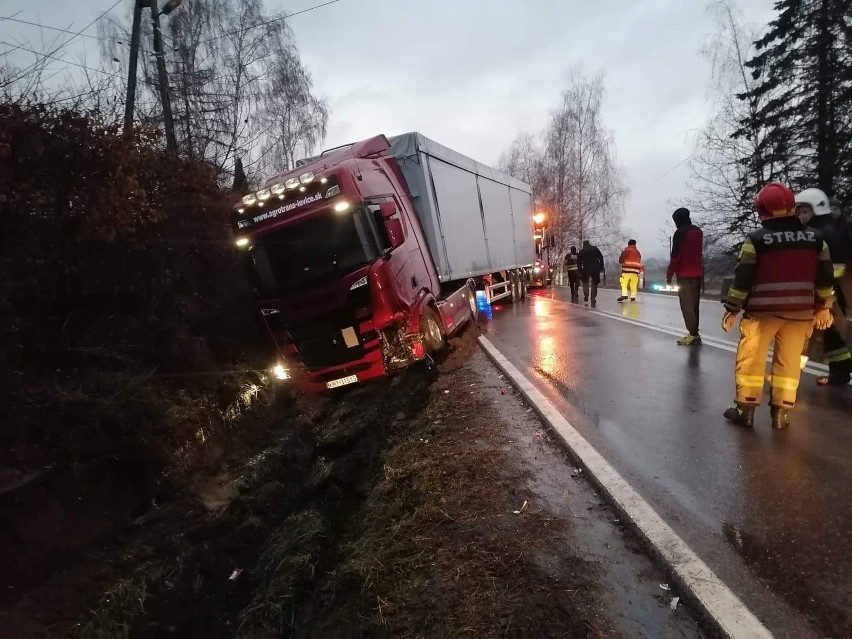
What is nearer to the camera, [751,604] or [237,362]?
[751,604]

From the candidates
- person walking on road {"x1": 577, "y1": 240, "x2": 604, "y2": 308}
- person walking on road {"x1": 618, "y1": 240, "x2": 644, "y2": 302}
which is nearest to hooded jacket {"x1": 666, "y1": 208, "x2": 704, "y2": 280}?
person walking on road {"x1": 577, "y1": 240, "x2": 604, "y2": 308}

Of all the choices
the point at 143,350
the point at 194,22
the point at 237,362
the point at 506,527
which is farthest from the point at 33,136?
the point at 194,22

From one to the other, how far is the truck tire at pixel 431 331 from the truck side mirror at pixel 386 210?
1553 millimetres

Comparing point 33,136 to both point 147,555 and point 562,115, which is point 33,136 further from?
point 562,115

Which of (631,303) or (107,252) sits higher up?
(107,252)

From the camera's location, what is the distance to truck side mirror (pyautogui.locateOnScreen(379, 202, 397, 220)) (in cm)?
734

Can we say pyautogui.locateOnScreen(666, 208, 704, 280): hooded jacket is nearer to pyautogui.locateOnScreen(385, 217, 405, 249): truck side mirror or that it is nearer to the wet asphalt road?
the wet asphalt road

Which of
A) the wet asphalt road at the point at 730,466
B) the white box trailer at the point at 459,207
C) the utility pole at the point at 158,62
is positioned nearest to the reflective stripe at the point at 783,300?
the wet asphalt road at the point at 730,466

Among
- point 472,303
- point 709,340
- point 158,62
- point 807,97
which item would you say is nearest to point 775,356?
point 709,340

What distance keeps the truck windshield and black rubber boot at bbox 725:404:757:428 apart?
171 inches

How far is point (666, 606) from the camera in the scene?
94.3 inches

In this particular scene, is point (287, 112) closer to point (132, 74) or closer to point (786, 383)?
point (132, 74)

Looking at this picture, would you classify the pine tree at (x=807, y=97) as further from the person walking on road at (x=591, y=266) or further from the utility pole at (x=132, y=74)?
the utility pole at (x=132, y=74)

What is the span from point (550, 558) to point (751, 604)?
87 cm
